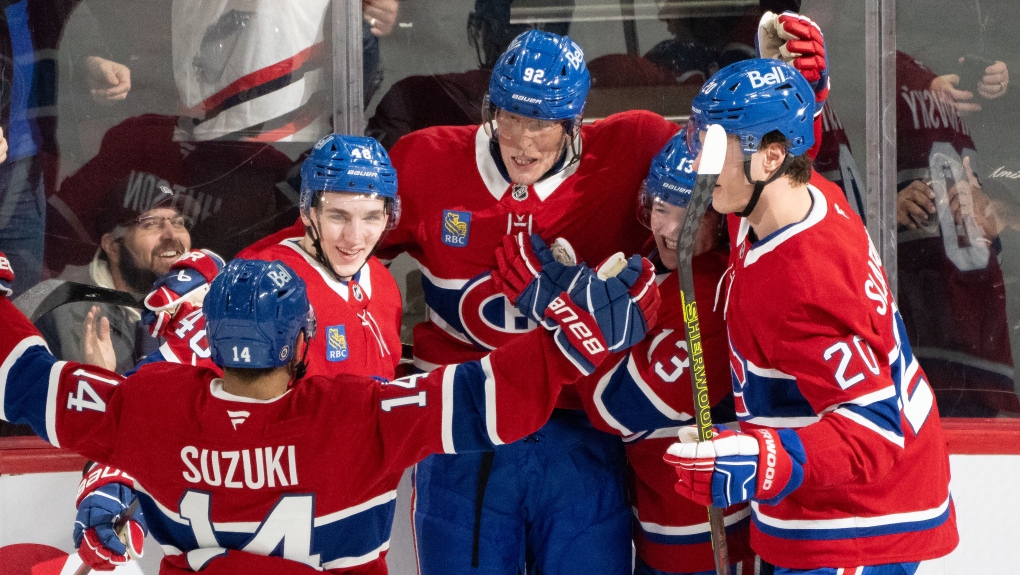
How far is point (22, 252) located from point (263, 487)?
1431mm

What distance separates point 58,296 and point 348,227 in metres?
1.09

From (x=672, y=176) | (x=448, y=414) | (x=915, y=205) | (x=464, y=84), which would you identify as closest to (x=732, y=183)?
(x=672, y=176)

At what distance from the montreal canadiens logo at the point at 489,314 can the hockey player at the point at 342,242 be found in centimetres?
22

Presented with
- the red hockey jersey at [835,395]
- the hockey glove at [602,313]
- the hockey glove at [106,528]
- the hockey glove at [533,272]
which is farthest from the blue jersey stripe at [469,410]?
the hockey glove at [106,528]

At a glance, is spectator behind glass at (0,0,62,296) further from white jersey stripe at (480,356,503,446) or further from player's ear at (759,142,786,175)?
player's ear at (759,142,786,175)

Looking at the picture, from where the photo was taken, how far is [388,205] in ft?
7.67

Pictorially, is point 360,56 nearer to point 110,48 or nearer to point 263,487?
point 110,48

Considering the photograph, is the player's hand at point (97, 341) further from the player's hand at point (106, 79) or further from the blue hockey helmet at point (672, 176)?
the blue hockey helmet at point (672, 176)

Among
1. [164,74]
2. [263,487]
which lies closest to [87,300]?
[164,74]

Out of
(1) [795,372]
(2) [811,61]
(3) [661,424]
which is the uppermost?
(2) [811,61]

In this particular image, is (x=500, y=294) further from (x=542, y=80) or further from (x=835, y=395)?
(x=835, y=395)

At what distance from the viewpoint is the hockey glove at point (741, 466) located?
68.1 inches

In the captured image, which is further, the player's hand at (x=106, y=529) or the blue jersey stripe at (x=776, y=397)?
the player's hand at (x=106, y=529)

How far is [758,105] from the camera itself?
74.4 inches
